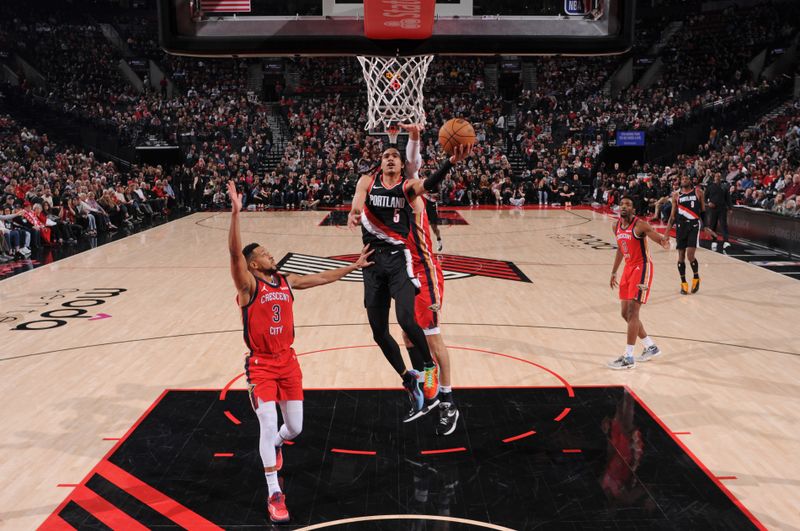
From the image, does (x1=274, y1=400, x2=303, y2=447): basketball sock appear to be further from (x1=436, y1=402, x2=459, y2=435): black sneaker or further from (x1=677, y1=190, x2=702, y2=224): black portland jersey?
(x1=677, y1=190, x2=702, y2=224): black portland jersey

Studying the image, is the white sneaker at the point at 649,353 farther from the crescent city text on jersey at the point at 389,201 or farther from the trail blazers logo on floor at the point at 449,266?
the trail blazers logo on floor at the point at 449,266

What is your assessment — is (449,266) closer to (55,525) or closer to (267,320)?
(267,320)

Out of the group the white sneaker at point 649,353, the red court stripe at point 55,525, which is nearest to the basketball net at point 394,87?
the white sneaker at point 649,353

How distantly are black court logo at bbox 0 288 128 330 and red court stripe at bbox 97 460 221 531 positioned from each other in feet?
14.3

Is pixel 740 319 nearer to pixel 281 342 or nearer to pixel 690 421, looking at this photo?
pixel 690 421

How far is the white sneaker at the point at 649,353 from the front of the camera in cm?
→ 702

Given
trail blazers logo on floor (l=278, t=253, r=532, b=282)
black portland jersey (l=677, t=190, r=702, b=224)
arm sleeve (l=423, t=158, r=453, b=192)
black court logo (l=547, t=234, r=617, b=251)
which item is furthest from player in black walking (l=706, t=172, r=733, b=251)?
arm sleeve (l=423, t=158, r=453, b=192)

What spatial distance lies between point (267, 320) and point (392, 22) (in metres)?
2.79

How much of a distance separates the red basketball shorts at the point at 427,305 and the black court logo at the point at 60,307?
16.8 ft

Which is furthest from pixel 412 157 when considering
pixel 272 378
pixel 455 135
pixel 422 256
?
pixel 272 378

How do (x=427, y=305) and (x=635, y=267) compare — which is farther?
(x=635, y=267)

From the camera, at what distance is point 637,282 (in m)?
6.67

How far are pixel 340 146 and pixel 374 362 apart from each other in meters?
20.2

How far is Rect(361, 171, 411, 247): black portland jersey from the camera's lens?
5270 millimetres
